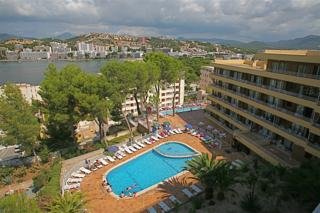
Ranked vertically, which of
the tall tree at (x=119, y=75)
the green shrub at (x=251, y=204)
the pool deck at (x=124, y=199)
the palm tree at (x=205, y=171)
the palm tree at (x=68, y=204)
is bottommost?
the pool deck at (x=124, y=199)

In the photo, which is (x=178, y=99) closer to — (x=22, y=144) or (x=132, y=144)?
(x=132, y=144)

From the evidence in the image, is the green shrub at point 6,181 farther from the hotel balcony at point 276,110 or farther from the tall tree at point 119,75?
the hotel balcony at point 276,110

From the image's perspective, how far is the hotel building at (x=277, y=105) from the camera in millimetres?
24566

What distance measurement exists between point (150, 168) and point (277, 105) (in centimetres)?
1694

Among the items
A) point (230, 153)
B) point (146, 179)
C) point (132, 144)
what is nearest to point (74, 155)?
point (132, 144)

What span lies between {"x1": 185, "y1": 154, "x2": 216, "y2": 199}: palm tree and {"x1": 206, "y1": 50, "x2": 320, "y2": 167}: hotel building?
29.2 feet

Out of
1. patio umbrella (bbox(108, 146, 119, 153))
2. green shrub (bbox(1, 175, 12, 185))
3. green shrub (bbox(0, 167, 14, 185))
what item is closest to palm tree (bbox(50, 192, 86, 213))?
green shrub (bbox(1, 175, 12, 185))

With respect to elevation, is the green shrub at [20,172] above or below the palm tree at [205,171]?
below

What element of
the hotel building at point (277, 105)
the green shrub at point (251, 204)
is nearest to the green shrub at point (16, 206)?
the green shrub at point (251, 204)

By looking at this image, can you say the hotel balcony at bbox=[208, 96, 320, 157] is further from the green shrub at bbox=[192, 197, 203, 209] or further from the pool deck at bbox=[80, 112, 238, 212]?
the green shrub at bbox=[192, 197, 203, 209]

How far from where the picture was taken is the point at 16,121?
95.0 ft

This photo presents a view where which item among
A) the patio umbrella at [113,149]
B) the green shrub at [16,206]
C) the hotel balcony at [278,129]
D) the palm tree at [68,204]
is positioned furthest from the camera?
the patio umbrella at [113,149]

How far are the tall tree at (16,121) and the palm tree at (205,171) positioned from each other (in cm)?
1915

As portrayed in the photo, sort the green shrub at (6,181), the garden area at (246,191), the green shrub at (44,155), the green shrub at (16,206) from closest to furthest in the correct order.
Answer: the green shrub at (16,206) < the garden area at (246,191) < the green shrub at (6,181) < the green shrub at (44,155)
